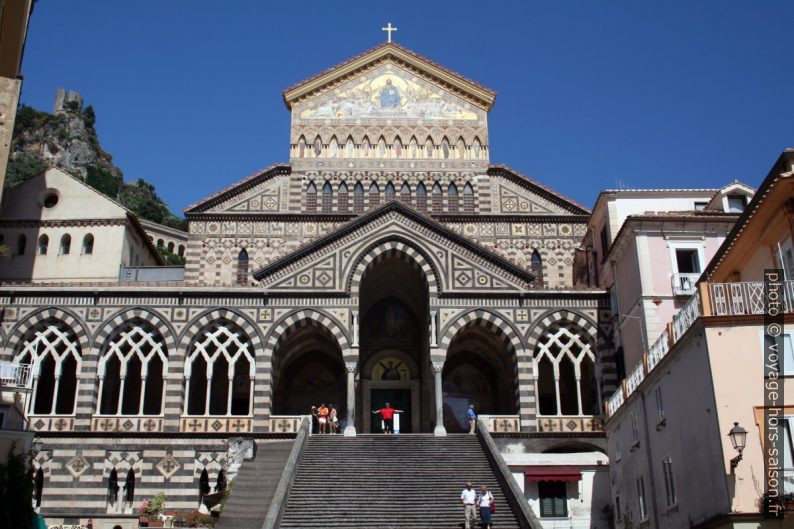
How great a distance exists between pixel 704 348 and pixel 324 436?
50.1 ft

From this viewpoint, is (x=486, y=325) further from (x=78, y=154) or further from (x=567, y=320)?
(x=78, y=154)

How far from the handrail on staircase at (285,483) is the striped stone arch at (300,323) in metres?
4.59

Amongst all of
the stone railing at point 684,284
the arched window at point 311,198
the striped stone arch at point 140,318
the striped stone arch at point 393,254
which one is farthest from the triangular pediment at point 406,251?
the arched window at point 311,198

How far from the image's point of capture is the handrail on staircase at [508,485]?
898 inches

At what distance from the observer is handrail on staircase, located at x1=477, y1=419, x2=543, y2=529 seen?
74.8 feet

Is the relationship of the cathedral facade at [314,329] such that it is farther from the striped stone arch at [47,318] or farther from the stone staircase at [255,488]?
the stone staircase at [255,488]

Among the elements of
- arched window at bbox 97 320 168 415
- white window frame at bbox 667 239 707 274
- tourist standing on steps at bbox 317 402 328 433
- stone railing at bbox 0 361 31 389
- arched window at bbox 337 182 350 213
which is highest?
arched window at bbox 337 182 350 213

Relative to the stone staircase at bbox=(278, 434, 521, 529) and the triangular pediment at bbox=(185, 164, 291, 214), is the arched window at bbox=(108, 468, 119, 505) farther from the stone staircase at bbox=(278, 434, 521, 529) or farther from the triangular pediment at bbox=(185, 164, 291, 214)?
the triangular pediment at bbox=(185, 164, 291, 214)

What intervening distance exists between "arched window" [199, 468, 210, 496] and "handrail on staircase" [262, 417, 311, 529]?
15.6 ft

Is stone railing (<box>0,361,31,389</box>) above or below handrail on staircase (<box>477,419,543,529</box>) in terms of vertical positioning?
above

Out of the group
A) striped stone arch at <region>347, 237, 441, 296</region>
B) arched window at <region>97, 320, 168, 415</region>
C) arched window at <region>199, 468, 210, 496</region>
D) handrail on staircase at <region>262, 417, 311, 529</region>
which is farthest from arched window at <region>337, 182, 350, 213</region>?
arched window at <region>199, 468, 210, 496</region>

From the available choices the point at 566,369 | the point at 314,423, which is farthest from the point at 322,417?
the point at 566,369

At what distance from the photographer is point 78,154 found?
109 m

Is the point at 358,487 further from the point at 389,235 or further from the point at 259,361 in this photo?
the point at 389,235
